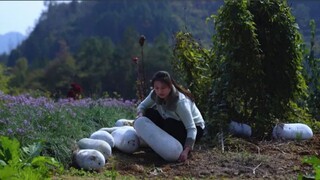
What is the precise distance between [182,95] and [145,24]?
96.8 meters

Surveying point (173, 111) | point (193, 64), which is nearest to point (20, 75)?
point (193, 64)

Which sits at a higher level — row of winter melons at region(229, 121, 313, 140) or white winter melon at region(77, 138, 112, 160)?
row of winter melons at region(229, 121, 313, 140)

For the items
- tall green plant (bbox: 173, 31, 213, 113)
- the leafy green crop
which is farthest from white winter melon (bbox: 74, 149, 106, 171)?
tall green plant (bbox: 173, 31, 213, 113)

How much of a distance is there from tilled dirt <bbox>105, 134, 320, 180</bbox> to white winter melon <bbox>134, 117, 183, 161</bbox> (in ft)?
0.32

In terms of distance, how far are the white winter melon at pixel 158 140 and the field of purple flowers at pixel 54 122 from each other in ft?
2.29

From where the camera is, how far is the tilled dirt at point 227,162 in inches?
204

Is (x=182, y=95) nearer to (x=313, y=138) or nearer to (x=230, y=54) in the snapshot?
(x=230, y=54)

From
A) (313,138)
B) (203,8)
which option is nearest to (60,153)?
(313,138)

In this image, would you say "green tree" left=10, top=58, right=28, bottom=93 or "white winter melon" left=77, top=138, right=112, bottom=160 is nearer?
"white winter melon" left=77, top=138, right=112, bottom=160

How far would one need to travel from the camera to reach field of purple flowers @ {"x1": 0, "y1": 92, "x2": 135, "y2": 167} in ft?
17.8

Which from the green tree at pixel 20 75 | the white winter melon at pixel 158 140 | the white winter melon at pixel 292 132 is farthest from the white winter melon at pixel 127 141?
the green tree at pixel 20 75

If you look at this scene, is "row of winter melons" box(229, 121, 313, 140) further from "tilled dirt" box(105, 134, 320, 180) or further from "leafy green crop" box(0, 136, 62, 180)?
"leafy green crop" box(0, 136, 62, 180)

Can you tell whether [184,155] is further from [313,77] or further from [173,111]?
[313,77]

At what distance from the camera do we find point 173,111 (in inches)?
231
